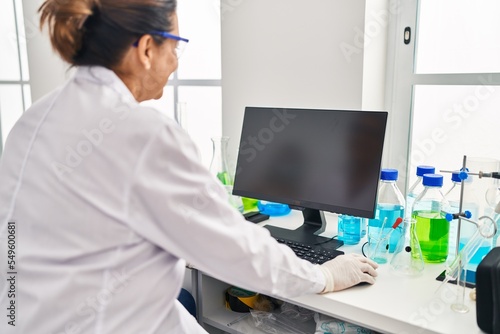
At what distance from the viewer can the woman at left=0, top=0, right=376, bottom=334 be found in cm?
80

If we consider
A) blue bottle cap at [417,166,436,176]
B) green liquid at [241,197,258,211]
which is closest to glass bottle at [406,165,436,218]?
blue bottle cap at [417,166,436,176]

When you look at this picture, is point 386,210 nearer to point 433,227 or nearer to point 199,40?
point 433,227

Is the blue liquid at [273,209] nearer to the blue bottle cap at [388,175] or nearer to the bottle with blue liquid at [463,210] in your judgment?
the blue bottle cap at [388,175]

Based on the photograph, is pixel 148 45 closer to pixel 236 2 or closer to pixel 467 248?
pixel 467 248

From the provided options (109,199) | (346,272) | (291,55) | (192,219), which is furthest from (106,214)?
(291,55)

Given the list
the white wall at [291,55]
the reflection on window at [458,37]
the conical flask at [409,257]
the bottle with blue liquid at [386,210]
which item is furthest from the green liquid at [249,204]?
the reflection on window at [458,37]

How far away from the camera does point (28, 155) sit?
872 mm

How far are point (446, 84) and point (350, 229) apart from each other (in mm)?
639

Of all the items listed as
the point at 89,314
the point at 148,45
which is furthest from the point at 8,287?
the point at 148,45

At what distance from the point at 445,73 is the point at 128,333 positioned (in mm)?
1345

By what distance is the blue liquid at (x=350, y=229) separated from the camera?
1.43m

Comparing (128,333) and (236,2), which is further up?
(236,2)

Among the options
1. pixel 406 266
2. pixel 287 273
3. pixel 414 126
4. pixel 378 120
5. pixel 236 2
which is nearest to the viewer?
pixel 287 273

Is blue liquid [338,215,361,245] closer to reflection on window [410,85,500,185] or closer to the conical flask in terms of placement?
the conical flask
